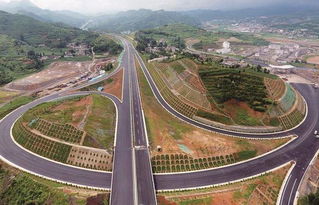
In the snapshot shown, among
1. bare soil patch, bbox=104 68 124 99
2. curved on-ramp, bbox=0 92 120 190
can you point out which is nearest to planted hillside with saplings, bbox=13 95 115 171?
curved on-ramp, bbox=0 92 120 190

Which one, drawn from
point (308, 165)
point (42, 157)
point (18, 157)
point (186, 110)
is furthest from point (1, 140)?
point (308, 165)

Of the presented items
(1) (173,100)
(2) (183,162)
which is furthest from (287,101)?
(2) (183,162)

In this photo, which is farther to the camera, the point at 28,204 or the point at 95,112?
the point at 95,112

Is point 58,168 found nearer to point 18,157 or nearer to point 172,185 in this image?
point 18,157

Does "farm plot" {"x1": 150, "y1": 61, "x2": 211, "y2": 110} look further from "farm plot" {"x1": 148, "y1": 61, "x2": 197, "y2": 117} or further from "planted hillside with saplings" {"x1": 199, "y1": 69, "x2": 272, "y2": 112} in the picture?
"planted hillside with saplings" {"x1": 199, "y1": 69, "x2": 272, "y2": 112}

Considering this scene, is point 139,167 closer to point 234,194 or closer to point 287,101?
point 234,194
